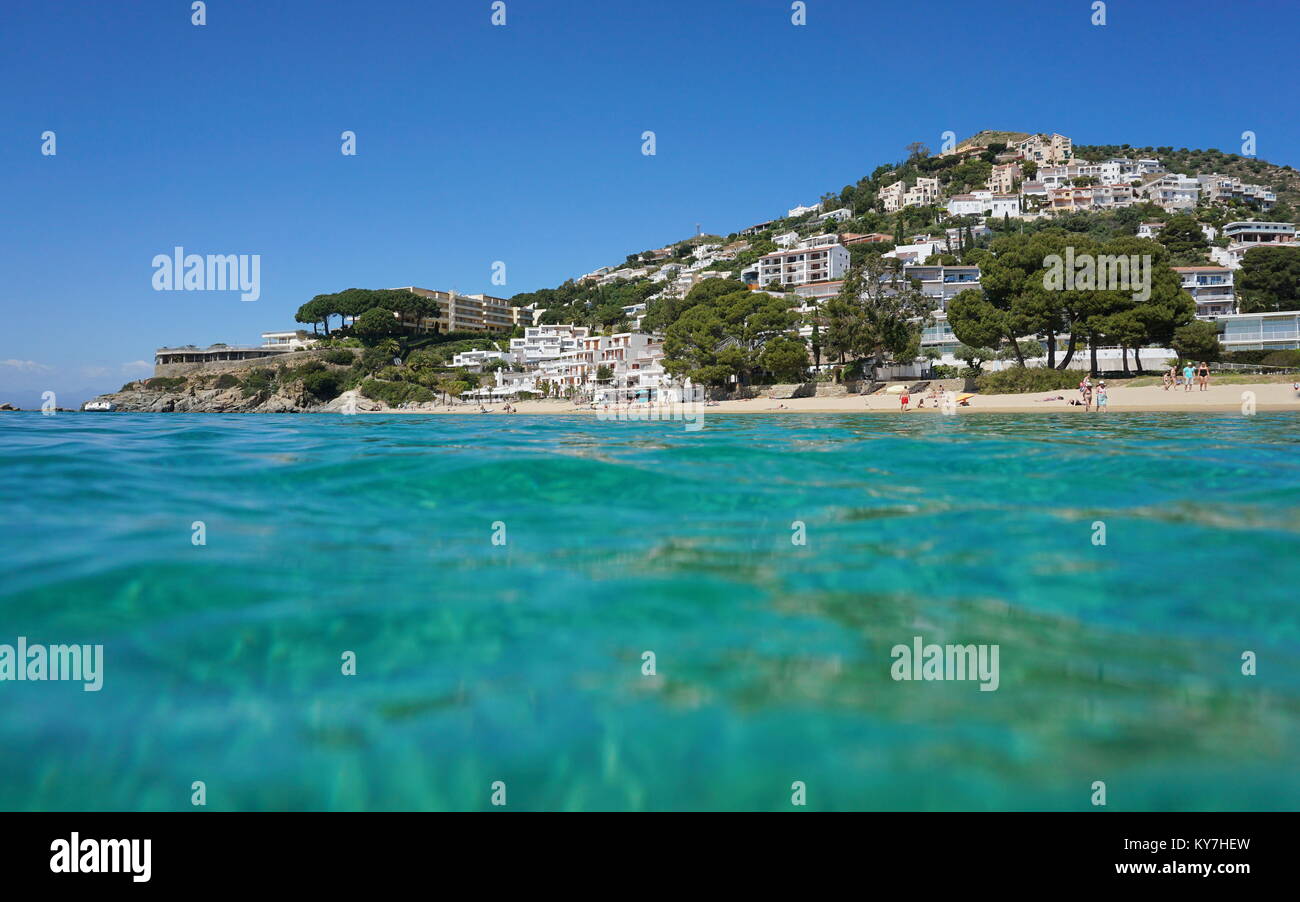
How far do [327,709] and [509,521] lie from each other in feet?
14.4

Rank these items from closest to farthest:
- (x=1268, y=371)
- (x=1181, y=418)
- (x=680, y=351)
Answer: (x=1181, y=418), (x=1268, y=371), (x=680, y=351)

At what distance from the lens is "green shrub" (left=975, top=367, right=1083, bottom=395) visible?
142 ft

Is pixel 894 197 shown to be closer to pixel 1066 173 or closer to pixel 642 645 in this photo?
pixel 1066 173

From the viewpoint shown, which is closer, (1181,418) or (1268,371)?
(1181,418)

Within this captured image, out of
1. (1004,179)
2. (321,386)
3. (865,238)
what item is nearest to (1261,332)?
(865,238)

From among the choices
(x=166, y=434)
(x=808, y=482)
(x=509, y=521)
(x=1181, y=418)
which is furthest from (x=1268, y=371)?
(x=166, y=434)

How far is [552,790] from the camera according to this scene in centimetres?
330

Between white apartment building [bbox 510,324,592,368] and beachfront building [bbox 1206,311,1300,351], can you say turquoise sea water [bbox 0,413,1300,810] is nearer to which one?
beachfront building [bbox 1206,311,1300,351]

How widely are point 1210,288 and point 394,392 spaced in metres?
97.6

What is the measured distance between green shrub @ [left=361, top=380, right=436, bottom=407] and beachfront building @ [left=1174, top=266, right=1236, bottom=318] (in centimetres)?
8929

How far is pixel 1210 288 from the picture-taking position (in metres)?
83.9

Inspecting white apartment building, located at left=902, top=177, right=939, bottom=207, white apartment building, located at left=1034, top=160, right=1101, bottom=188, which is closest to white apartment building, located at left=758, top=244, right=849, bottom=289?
white apartment building, located at left=902, top=177, right=939, bottom=207
